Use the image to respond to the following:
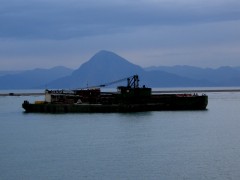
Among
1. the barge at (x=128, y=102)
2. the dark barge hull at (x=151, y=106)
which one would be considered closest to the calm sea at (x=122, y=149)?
the dark barge hull at (x=151, y=106)

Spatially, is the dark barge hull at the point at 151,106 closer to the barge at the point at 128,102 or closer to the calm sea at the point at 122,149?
the barge at the point at 128,102

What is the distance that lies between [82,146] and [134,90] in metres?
39.8

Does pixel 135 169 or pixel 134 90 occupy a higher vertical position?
pixel 134 90

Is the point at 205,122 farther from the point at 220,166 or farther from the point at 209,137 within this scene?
the point at 220,166

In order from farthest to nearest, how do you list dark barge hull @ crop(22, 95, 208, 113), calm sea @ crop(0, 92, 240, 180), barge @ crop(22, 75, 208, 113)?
barge @ crop(22, 75, 208, 113) → dark barge hull @ crop(22, 95, 208, 113) → calm sea @ crop(0, 92, 240, 180)

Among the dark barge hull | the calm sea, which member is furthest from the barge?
the calm sea

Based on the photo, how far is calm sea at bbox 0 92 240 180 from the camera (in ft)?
116

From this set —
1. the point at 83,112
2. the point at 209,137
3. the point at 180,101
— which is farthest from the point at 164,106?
the point at 209,137

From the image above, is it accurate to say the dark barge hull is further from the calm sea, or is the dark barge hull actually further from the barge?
the calm sea

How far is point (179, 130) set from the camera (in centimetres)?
6206

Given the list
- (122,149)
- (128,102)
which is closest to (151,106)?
(128,102)

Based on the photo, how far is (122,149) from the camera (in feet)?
151

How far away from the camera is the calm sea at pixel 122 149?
35.4 metres

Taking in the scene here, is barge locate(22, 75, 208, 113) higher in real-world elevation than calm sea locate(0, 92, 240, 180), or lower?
higher
